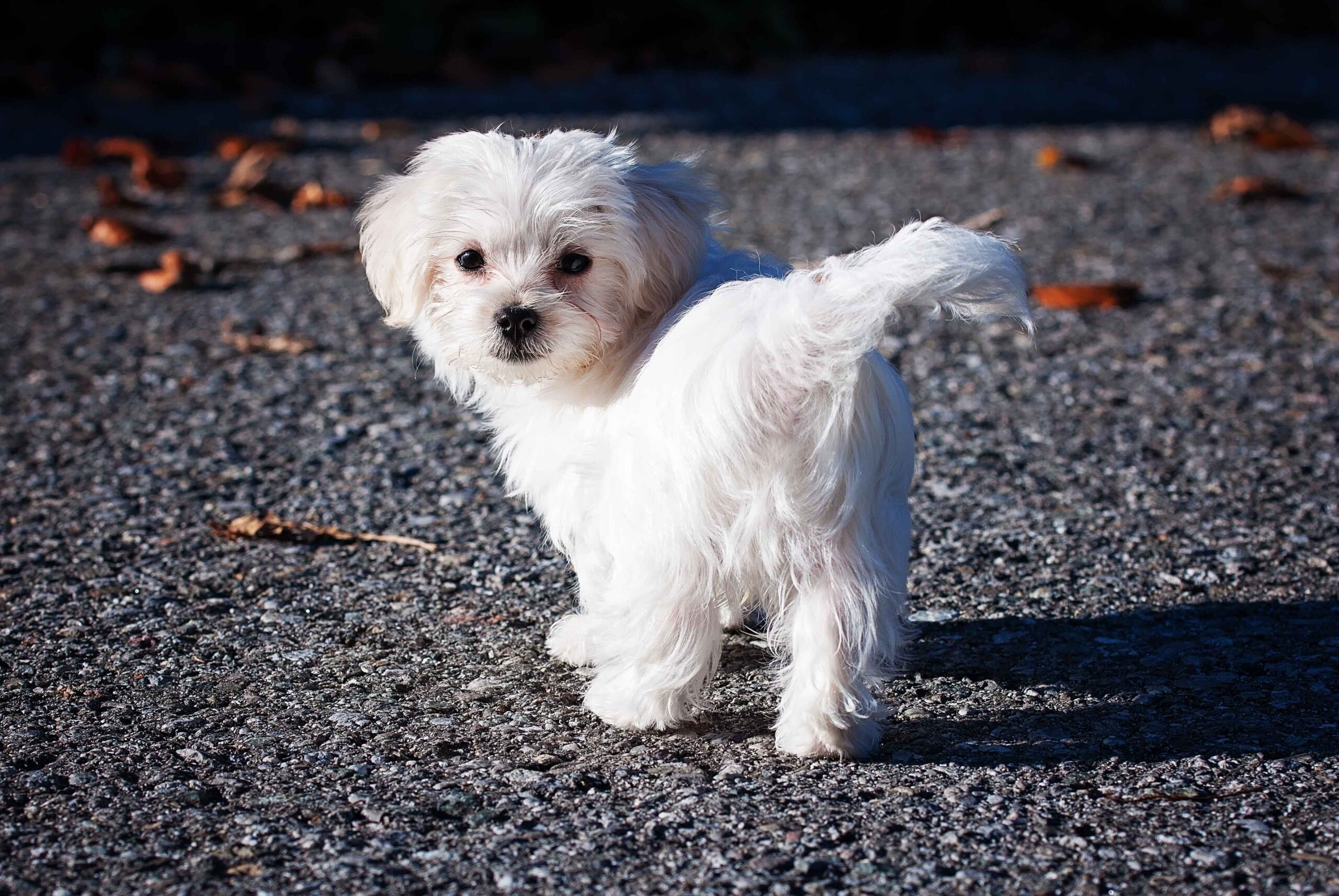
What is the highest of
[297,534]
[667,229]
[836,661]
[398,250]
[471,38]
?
[471,38]

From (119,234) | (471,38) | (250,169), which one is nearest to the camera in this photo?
(119,234)

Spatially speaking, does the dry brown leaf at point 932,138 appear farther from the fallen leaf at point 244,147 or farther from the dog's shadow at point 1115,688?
the dog's shadow at point 1115,688

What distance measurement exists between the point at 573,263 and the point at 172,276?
4.02 meters

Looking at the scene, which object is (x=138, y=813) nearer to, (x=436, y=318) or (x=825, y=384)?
(x=436, y=318)

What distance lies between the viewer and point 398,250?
3.22 m

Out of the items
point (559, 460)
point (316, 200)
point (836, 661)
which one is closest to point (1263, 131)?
point (316, 200)

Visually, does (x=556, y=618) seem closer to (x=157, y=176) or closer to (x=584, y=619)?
(x=584, y=619)

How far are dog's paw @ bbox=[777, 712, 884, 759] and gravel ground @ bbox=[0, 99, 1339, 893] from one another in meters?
0.04

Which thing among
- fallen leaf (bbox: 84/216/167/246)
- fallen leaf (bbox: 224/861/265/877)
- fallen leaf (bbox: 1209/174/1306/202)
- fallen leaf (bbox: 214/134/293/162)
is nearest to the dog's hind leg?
fallen leaf (bbox: 224/861/265/877)

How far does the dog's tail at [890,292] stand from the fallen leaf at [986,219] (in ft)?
15.3

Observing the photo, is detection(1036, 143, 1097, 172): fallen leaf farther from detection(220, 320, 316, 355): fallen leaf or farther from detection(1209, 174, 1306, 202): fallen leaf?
detection(220, 320, 316, 355): fallen leaf

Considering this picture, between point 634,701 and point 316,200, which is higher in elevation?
point 316,200

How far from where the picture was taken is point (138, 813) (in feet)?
8.55

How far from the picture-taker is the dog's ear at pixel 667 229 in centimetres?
304
